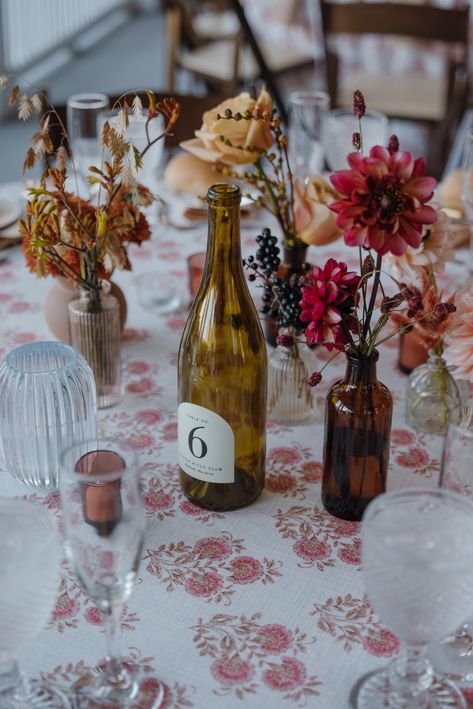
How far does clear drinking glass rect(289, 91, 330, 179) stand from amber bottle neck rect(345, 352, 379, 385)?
83 centimetres

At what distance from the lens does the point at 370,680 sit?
0.77 metres

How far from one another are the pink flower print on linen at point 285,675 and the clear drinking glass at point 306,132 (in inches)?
42.4

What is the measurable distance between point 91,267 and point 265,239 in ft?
0.71

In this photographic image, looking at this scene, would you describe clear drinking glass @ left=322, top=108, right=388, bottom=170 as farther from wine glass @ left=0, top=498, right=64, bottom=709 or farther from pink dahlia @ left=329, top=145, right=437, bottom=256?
wine glass @ left=0, top=498, right=64, bottom=709

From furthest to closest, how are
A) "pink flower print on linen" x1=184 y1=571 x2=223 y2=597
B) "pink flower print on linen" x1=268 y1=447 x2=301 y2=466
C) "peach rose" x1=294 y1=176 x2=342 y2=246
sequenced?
"peach rose" x1=294 y1=176 x2=342 y2=246, "pink flower print on linen" x1=268 y1=447 x2=301 y2=466, "pink flower print on linen" x1=184 y1=571 x2=223 y2=597

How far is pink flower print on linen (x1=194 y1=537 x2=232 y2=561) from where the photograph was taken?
3.01 feet

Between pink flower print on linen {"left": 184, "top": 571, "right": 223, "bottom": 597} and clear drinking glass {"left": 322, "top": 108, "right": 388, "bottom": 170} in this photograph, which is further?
clear drinking glass {"left": 322, "top": 108, "right": 388, "bottom": 170}

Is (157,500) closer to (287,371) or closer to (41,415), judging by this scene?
(41,415)

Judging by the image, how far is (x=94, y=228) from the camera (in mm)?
1100

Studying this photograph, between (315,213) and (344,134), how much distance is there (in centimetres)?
51

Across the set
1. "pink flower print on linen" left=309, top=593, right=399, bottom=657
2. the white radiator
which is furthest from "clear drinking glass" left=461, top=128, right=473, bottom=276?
the white radiator

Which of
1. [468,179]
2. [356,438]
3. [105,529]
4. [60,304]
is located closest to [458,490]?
[356,438]

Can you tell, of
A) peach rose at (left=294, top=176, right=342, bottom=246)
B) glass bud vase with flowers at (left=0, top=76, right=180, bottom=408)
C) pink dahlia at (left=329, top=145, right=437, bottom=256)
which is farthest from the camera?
peach rose at (left=294, top=176, right=342, bottom=246)

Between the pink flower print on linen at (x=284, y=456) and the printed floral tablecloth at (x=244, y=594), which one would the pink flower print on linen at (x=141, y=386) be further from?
the pink flower print on linen at (x=284, y=456)
